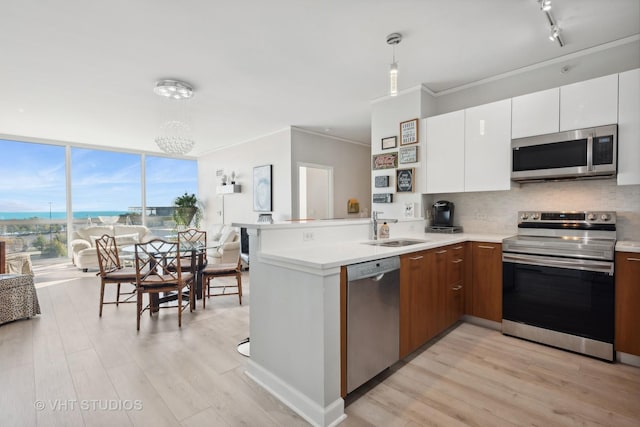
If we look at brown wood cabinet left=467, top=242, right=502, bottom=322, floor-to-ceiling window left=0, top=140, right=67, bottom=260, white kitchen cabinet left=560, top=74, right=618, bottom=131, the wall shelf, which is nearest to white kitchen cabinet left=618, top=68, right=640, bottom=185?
white kitchen cabinet left=560, top=74, right=618, bottom=131

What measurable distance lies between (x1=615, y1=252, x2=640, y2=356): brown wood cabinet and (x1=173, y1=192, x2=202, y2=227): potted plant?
25.6 feet

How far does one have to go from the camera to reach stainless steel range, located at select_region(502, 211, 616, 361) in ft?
7.57

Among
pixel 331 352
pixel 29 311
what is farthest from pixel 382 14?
pixel 29 311

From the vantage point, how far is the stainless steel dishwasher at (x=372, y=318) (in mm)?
1804

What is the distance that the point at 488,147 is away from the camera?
10.1 ft

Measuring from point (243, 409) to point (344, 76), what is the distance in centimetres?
328

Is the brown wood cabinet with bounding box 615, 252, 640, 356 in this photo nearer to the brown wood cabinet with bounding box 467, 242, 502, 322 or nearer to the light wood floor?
the light wood floor

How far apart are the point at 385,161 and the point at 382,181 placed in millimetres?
268

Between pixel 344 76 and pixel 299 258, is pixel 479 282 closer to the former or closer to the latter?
pixel 299 258

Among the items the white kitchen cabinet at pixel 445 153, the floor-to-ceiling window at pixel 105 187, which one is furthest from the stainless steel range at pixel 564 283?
the floor-to-ceiling window at pixel 105 187

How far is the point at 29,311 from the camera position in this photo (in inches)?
128

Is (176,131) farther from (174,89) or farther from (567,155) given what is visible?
(567,155)

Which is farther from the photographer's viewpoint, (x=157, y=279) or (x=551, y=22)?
(x=157, y=279)
